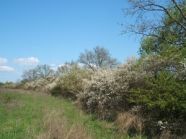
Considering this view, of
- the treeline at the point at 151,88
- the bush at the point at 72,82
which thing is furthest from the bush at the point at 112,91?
the bush at the point at 72,82

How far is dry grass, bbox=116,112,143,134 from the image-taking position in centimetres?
1661

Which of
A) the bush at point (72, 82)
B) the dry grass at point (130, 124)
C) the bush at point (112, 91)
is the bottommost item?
the dry grass at point (130, 124)

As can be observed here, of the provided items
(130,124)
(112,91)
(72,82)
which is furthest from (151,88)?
(72,82)

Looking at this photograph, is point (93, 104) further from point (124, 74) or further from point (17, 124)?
point (17, 124)

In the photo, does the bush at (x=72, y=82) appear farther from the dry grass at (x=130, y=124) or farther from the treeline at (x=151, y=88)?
the dry grass at (x=130, y=124)

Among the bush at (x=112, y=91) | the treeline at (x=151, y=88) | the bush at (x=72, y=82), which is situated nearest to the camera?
the treeline at (x=151, y=88)

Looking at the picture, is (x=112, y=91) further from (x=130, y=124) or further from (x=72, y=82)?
(x=72, y=82)

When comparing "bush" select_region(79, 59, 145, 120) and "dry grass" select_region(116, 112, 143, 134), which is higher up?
"bush" select_region(79, 59, 145, 120)

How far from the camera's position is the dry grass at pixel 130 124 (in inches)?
654

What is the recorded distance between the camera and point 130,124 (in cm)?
1709

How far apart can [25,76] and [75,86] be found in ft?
227

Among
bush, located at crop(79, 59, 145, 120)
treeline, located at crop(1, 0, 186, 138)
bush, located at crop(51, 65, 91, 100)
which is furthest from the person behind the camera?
bush, located at crop(51, 65, 91, 100)

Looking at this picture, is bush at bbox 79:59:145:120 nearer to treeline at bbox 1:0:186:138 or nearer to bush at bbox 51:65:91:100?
treeline at bbox 1:0:186:138

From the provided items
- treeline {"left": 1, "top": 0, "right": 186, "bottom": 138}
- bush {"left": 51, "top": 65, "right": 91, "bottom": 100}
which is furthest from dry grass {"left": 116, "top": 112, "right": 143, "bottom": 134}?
bush {"left": 51, "top": 65, "right": 91, "bottom": 100}
